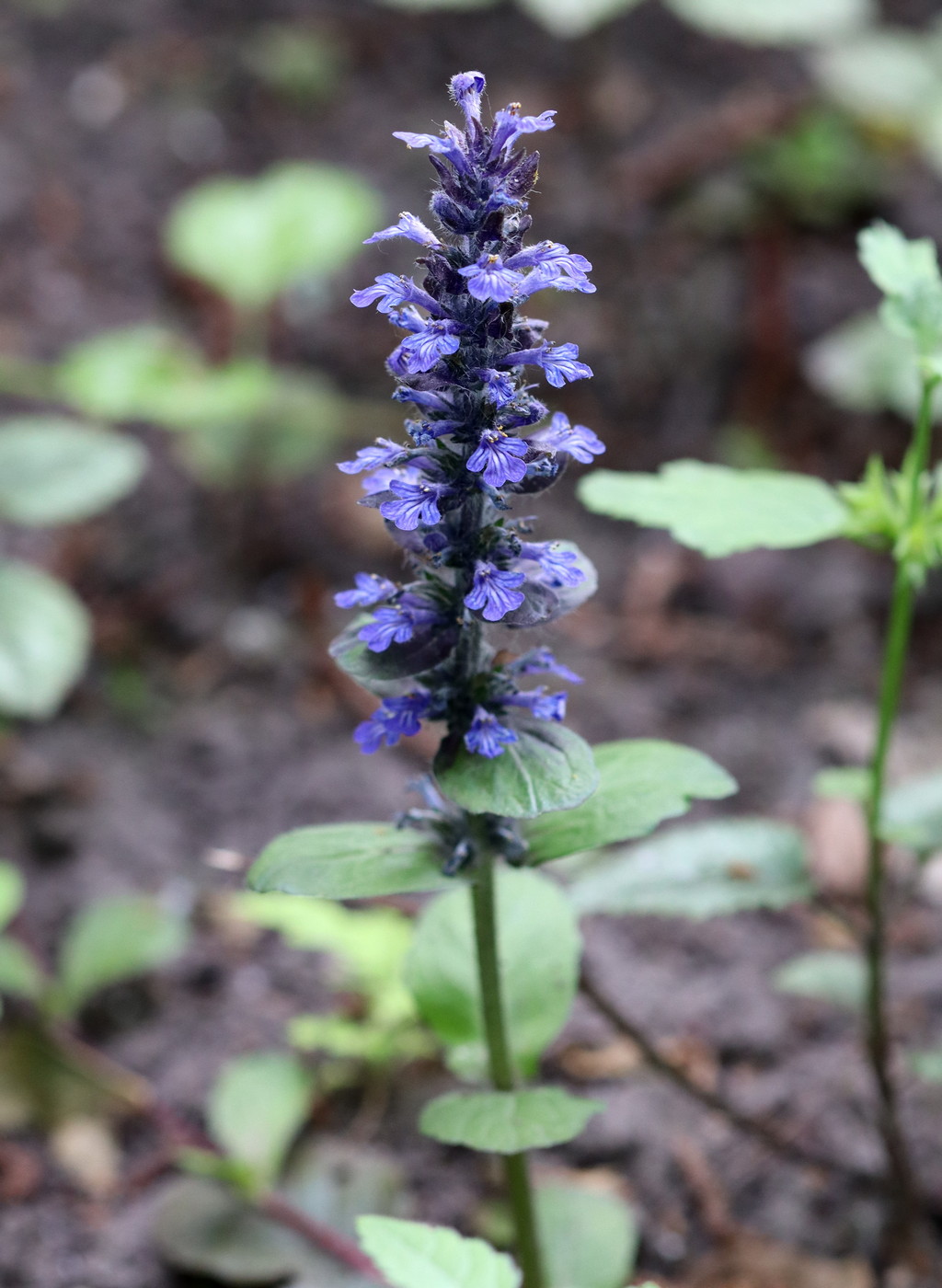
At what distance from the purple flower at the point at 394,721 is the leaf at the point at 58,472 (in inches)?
71.8

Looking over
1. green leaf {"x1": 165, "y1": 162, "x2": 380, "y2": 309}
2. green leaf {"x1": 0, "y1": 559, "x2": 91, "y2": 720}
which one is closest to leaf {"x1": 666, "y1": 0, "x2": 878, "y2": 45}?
green leaf {"x1": 165, "y1": 162, "x2": 380, "y2": 309}

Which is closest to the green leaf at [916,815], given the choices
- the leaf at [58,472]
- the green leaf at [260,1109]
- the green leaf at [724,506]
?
the green leaf at [724,506]

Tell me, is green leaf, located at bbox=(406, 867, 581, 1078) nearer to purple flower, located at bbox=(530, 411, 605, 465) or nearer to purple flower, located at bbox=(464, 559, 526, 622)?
purple flower, located at bbox=(464, 559, 526, 622)

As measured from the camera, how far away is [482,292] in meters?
1.61

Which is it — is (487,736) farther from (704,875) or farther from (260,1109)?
(260,1109)

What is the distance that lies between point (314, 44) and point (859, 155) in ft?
9.64

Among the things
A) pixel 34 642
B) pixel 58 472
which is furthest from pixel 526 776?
pixel 58 472

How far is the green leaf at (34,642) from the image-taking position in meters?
3.16

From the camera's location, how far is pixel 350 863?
74.3 inches

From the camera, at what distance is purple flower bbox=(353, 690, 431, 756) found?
1.85 meters

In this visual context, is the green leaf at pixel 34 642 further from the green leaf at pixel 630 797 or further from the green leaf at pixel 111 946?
the green leaf at pixel 630 797

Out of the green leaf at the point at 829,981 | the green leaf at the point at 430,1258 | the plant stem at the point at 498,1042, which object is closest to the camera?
the green leaf at the point at 430,1258

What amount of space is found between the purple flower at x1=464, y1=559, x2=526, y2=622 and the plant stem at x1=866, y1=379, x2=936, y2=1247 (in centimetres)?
69

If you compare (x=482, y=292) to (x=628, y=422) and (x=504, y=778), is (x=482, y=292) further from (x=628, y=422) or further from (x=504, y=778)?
(x=628, y=422)
